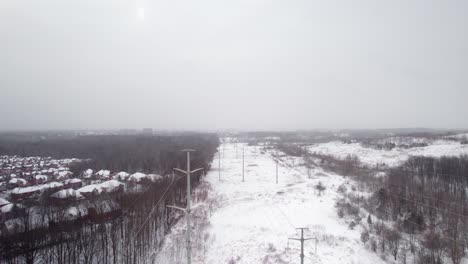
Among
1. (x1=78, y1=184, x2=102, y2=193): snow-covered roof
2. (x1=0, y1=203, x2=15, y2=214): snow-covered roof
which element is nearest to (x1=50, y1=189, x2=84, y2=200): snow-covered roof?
(x1=78, y1=184, x2=102, y2=193): snow-covered roof

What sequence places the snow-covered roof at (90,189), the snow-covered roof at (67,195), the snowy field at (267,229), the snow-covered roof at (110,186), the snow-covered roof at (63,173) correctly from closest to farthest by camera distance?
the snowy field at (267,229)
the snow-covered roof at (67,195)
the snow-covered roof at (90,189)
the snow-covered roof at (110,186)
the snow-covered roof at (63,173)

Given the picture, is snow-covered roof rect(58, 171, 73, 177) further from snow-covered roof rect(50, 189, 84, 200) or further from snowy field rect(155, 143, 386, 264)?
snowy field rect(155, 143, 386, 264)

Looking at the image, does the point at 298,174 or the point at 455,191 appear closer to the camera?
the point at 455,191

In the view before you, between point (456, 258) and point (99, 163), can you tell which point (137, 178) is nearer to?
point (99, 163)

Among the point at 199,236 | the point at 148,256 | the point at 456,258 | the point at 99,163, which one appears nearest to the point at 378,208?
the point at 456,258

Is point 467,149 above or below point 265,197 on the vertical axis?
above

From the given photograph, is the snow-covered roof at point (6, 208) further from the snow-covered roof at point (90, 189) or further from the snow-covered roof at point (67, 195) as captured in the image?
the snow-covered roof at point (90, 189)

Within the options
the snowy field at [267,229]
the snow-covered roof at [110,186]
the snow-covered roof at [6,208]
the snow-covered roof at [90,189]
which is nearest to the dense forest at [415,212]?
the snowy field at [267,229]

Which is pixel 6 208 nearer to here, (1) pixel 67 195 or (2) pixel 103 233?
(1) pixel 67 195
